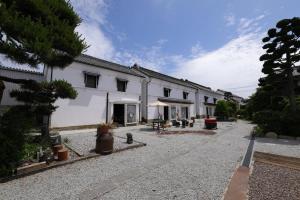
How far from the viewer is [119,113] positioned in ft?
63.2

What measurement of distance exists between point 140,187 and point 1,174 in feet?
12.7

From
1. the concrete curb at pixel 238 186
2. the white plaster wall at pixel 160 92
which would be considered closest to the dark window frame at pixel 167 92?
the white plaster wall at pixel 160 92

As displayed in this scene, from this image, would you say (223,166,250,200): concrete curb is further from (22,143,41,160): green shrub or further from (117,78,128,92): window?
(117,78,128,92): window

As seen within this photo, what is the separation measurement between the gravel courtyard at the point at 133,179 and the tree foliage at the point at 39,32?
148 inches

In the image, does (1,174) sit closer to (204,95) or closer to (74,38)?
(74,38)

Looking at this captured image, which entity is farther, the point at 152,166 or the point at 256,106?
the point at 256,106

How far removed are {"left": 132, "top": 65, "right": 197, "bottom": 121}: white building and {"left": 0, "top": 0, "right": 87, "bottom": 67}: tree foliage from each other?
12.3 metres

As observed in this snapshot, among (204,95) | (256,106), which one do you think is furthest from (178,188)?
(204,95)

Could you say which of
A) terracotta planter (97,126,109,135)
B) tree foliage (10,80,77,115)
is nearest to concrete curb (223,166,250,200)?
terracotta planter (97,126,109,135)

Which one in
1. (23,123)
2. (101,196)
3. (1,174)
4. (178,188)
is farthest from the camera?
(23,123)

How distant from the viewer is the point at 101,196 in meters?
4.37

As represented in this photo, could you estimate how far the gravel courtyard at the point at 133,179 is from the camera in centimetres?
449

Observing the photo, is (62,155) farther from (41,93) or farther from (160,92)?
(160,92)

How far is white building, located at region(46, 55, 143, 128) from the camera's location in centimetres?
1447
